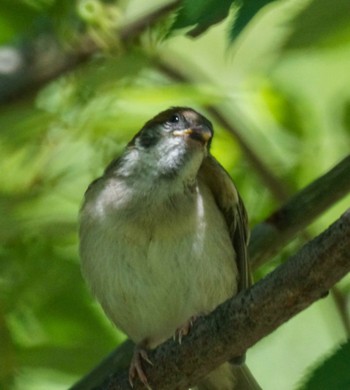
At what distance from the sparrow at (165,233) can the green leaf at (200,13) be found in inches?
62.6

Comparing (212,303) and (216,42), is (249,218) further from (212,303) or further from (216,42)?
(216,42)

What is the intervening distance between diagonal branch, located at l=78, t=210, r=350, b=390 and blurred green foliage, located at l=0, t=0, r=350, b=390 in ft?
1.55

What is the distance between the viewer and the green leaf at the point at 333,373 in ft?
4.43

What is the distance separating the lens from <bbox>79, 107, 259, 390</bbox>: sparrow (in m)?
3.34

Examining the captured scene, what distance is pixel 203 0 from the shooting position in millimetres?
1626

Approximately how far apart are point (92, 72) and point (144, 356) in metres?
0.84

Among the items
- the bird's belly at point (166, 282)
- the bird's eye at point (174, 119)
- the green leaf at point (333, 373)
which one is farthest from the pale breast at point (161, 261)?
the green leaf at point (333, 373)

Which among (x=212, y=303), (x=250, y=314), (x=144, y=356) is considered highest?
(x=250, y=314)

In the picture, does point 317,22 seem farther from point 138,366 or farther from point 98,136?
point 138,366

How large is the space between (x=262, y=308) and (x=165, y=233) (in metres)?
1.33

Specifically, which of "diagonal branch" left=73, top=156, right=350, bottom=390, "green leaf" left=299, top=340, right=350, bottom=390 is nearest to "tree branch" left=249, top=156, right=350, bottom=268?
"diagonal branch" left=73, top=156, right=350, bottom=390

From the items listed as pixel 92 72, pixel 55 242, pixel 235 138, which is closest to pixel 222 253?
pixel 235 138

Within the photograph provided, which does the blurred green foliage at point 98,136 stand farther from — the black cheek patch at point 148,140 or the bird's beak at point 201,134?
the black cheek patch at point 148,140

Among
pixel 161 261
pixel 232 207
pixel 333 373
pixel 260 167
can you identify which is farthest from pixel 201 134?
pixel 333 373
